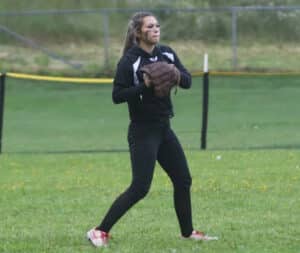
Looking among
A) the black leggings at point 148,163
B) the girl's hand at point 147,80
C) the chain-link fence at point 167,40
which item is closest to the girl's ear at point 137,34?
the girl's hand at point 147,80

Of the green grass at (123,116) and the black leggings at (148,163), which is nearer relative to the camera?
the black leggings at (148,163)

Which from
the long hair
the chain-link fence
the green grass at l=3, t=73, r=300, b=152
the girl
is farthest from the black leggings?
the chain-link fence

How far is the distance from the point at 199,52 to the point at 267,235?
20191 millimetres

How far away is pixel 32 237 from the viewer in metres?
7.57

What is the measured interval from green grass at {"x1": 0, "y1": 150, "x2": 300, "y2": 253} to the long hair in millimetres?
1534

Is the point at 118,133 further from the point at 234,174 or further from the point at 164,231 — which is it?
the point at 164,231

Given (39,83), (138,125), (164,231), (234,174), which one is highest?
(138,125)

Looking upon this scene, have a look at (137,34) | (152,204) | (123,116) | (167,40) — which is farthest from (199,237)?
(167,40)

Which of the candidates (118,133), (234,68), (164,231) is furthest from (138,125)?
(234,68)

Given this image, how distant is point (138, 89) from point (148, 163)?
573mm

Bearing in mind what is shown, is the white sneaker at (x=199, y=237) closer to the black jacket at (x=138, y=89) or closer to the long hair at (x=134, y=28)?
the black jacket at (x=138, y=89)

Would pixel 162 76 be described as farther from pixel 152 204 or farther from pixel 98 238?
pixel 152 204

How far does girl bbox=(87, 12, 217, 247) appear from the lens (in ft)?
22.7

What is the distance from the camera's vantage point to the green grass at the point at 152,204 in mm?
7281
